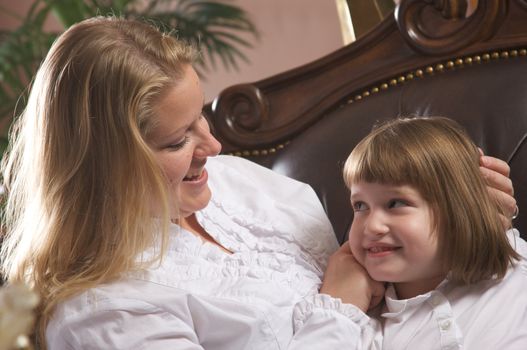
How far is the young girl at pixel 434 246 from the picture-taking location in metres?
1.27

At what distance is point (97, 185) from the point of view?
124 centimetres

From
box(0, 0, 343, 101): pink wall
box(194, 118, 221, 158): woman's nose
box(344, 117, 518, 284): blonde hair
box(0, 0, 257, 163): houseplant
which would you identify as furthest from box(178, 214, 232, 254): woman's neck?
box(0, 0, 343, 101): pink wall

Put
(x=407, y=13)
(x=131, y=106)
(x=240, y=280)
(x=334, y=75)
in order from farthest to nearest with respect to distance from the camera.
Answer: (x=334, y=75), (x=407, y=13), (x=240, y=280), (x=131, y=106)

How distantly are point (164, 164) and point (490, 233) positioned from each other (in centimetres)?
52

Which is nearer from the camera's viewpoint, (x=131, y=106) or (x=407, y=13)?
(x=131, y=106)

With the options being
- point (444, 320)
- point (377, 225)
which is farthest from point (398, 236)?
point (444, 320)

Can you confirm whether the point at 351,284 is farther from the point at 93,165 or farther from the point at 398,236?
the point at 93,165

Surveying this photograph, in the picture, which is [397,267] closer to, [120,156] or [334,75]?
[120,156]

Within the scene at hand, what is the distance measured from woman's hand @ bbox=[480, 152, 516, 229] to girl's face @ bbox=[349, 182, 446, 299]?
0.13 metres

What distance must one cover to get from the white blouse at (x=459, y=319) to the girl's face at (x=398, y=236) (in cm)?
4

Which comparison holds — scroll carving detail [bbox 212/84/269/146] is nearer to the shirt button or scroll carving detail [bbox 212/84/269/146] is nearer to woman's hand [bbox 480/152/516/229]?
woman's hand [bbox 480/152/516/229]

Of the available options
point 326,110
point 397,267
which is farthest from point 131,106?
point 326,110

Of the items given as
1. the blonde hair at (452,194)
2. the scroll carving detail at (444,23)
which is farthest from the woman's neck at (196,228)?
the scroll carving detail at (444,23)

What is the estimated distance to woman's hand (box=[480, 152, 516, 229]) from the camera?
136 cm
